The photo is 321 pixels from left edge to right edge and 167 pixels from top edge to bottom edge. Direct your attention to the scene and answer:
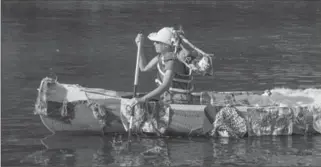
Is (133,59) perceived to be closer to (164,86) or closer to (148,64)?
(148,64)

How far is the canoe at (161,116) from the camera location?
13.9 meters

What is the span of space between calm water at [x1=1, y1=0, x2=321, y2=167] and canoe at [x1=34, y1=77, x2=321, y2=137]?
21cm

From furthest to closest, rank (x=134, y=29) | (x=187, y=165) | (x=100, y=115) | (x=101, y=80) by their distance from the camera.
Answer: (x=134, y=29)
(x=101, y=80)
(x=100, y=115)
(x=187, y=165)

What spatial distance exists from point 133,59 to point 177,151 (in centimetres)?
919

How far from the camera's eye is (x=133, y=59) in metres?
22.4

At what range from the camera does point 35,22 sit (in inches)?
1194

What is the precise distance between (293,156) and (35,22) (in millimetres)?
18727

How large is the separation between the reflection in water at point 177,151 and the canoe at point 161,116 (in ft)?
0.58

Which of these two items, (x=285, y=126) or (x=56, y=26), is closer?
(x=285, y=126)

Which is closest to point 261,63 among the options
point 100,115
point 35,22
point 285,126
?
point 285,126

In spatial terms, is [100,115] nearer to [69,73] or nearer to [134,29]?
[69,73]

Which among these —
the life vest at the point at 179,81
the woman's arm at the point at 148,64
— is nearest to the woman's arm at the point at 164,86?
the life vest at the point at 179,81

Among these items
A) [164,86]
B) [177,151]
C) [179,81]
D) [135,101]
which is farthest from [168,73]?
[177,151]

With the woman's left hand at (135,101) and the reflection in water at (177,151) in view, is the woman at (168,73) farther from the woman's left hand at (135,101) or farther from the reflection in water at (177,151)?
the reflection in water at (177,151)
